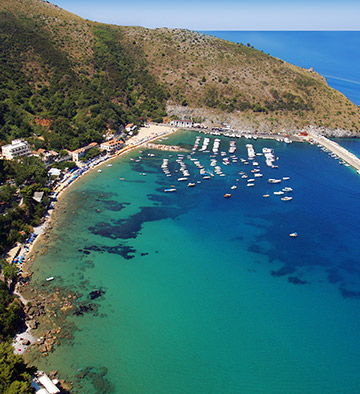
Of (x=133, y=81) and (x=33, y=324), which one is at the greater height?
(x=133, y=81)

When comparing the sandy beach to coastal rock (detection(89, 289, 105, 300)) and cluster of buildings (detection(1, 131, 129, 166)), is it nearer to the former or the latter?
cluster of buildings (detection(1, 131, 129, 166))

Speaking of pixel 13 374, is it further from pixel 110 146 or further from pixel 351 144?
pixel 351 144

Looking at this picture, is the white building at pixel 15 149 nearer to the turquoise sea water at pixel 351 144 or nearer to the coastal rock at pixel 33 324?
the coastal rock at pixel 33 324

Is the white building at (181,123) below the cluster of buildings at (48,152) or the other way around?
the other way around

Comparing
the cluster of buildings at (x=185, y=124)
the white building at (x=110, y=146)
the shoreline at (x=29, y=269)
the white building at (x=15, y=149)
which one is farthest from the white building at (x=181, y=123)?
the white building at (x=15, y=149)

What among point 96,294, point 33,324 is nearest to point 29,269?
point 33,324

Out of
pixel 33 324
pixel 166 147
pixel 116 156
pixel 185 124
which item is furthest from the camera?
pixel 185 124
